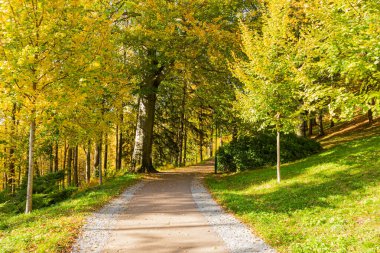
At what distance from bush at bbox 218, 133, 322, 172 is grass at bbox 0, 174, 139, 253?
965 cm

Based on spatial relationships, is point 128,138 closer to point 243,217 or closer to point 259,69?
point 259,69

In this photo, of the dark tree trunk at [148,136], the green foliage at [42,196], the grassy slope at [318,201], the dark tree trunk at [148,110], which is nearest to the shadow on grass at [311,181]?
the grassy slope at [318,201]

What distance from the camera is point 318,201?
10539mm

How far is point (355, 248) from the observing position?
649 cm

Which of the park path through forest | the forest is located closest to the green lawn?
the park path through forest

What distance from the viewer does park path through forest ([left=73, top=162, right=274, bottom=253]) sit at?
7356mm

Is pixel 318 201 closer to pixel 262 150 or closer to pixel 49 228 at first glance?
→ pixel 49 228

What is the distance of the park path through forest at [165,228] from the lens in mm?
7356

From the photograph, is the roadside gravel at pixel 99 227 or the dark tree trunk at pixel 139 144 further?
the dark tree trunk at pixel 139 144

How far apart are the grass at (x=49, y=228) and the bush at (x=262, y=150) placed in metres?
9.65

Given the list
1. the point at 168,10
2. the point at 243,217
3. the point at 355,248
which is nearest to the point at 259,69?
the point at 168,10

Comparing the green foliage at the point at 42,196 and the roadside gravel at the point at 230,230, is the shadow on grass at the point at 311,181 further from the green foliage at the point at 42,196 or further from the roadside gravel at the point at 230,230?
the green foliage at the point at 42,196

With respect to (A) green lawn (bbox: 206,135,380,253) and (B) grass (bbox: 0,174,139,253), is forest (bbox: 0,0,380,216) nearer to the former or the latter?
(B) grass (bbox: 0,174,139,253)

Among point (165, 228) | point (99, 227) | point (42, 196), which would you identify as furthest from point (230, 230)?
point (42, 196)
